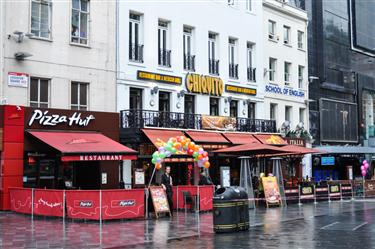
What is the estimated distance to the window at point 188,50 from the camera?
1172 inches

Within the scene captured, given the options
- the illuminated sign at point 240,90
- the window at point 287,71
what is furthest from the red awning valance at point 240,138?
the window at point 287,71

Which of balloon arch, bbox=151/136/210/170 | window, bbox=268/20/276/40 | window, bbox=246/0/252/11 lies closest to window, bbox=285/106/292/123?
window, bbox=268/20/276/40

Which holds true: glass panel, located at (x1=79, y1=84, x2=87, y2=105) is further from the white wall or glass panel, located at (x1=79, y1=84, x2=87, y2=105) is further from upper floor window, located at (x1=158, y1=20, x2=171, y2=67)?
the white wall

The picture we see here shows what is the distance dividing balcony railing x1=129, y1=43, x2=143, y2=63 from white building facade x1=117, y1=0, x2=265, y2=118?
0.08 feet

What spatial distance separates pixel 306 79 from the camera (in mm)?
39625

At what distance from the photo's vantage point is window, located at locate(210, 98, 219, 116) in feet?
103

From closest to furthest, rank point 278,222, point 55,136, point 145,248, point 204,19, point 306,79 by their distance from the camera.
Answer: point 145,248 → point 278,222 → point 55,136 → point 204,19 → point 306,79

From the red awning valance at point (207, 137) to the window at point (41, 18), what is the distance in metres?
8.54

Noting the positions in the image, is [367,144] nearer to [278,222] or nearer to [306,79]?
[306,79]

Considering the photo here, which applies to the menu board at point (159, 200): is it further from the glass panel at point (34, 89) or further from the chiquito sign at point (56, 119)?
the glass panel at point (34, 89)

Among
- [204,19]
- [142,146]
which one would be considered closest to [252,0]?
[204,19]

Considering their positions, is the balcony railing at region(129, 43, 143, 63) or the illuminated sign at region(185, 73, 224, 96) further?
the illuminated sign at region(185, 73, 224, 96)

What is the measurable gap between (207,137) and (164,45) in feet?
16.9

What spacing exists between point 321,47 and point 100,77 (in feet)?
69.4
